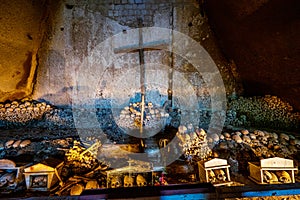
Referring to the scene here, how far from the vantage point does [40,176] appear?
7.86ft

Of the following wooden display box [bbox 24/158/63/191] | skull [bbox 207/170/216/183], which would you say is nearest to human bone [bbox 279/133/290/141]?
skull [bbox 207/170/216/183]

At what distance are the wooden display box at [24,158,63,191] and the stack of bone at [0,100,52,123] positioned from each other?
2.47 meters

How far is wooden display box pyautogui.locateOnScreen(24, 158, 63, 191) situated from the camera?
2326 millimetres

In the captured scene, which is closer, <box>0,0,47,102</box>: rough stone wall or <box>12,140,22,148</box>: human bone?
<box>12,140,22,148</box>: human bone

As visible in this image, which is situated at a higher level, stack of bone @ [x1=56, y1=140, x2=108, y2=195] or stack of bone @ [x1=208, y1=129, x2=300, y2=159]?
stack of bone @ [x1=208, y1=129, x2=300, y2=159]

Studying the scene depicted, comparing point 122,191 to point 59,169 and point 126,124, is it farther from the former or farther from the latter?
point 126,124

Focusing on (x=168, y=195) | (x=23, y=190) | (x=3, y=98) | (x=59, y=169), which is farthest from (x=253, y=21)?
(x=3, y=98)

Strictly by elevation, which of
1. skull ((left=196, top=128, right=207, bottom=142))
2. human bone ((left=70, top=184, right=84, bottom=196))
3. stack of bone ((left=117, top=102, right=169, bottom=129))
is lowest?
human bone ((left=70, top=184, right=84, bottom=196))

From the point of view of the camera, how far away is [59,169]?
255 cm

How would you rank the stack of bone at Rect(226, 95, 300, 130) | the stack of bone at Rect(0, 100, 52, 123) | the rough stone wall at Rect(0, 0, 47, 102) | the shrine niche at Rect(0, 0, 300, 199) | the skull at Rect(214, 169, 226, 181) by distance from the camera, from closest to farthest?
the skull at Rect(214, 169, 226, 181)
the shrine niche at Rect(0, 0, 300, 199)
the rough stone wall at Rect(0, 0, 47, 102)
the stack of bone at Rect(226, 95, 300, 130)
the stack of bone at Rect(0, 100, 52, 123)

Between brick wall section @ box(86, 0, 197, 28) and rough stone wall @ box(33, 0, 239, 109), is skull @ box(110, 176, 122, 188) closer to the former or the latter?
rough stone wall @ box(33, 0, 239, 109)

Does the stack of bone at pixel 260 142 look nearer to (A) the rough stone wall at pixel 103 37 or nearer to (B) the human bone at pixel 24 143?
(A) the rough stone wall at pixel 103 37

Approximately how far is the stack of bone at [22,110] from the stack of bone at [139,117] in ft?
5.23

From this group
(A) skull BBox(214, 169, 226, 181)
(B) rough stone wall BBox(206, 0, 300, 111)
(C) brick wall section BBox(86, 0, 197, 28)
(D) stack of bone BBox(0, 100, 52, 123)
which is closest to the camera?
(A) skull BBox(214, 169, 226, 181)
